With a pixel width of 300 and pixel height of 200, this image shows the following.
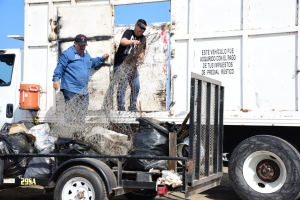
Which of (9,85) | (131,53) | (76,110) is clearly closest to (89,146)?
(76,110)

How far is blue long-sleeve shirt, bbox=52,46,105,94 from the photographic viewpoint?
7.69 meters

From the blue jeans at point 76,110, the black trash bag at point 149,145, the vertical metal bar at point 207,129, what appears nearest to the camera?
the black trash bag at point 149,145

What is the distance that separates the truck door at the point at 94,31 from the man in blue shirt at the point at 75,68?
0.39ft

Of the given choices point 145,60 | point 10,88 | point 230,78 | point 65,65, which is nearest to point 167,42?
point 145,60

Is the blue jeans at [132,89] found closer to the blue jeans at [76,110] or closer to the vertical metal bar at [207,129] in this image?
the blue jeans at [76,110]

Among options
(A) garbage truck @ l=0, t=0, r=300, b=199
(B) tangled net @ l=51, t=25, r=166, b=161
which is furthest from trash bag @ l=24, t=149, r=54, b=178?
(A) garbage truck @ l=0, t=0, r=300, b=199

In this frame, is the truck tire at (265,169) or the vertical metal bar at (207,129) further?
the truck tire at (265,169)

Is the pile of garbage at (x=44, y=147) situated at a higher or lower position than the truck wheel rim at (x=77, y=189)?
higher

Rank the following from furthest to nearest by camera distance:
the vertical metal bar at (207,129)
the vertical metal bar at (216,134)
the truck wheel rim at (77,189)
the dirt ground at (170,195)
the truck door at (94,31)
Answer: the truck door at (94,31) → the dirt ground at (170,195) → the vertical metal bar at (216,134) → the vertical metal bar at (207,129) → the truck wheel rim at (77,189)

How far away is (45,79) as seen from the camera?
8.33 meters

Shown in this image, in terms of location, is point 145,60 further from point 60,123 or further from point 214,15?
point 60,123

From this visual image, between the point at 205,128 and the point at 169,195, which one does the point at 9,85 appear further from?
the point at 205,128

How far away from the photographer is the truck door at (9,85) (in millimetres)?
8156

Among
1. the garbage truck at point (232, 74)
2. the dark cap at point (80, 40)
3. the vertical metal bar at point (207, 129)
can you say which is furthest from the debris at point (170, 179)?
the dark cap at point (80, 40)
